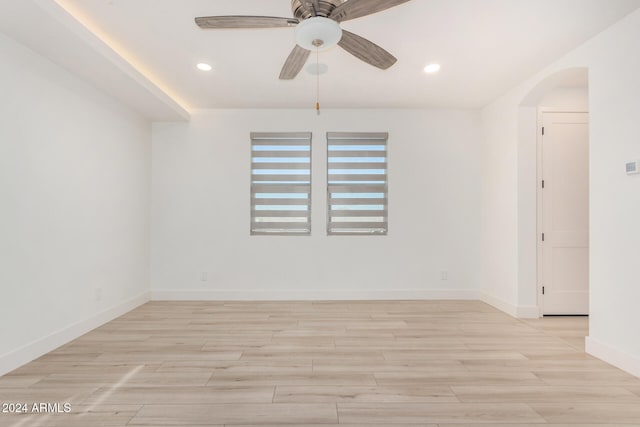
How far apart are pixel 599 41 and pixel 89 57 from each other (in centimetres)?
438

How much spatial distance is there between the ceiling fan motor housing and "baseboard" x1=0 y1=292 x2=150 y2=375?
126 inches

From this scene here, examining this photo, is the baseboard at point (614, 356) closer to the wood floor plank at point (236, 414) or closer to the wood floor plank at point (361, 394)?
the wood floor plank at point (361, 394)

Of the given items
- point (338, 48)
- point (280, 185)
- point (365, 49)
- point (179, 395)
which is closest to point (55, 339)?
point (179, 395)

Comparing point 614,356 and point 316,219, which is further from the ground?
point 316,219

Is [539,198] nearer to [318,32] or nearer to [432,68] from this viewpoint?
[432,68]

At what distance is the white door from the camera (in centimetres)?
386

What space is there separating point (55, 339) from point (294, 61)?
3169 mm

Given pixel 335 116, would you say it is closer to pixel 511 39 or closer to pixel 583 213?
pixel 511 39

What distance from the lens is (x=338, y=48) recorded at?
3012mm

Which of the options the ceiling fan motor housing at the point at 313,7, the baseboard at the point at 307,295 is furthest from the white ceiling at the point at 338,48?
the baseboard at the point at 307,295

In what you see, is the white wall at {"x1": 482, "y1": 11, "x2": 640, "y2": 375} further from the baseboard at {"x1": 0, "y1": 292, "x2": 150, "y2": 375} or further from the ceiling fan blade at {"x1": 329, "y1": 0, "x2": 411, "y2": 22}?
the baseboard at {"x1": 0, "y1": 292, "x2": 150, "y2": 375}

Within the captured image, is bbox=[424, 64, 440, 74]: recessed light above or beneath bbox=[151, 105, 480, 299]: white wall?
above

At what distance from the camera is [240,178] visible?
4.75 m

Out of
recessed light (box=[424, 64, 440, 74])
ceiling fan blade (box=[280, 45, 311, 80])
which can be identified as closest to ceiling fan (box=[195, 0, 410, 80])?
ceiling fan blade (box=[280, 45, 311, 80])
